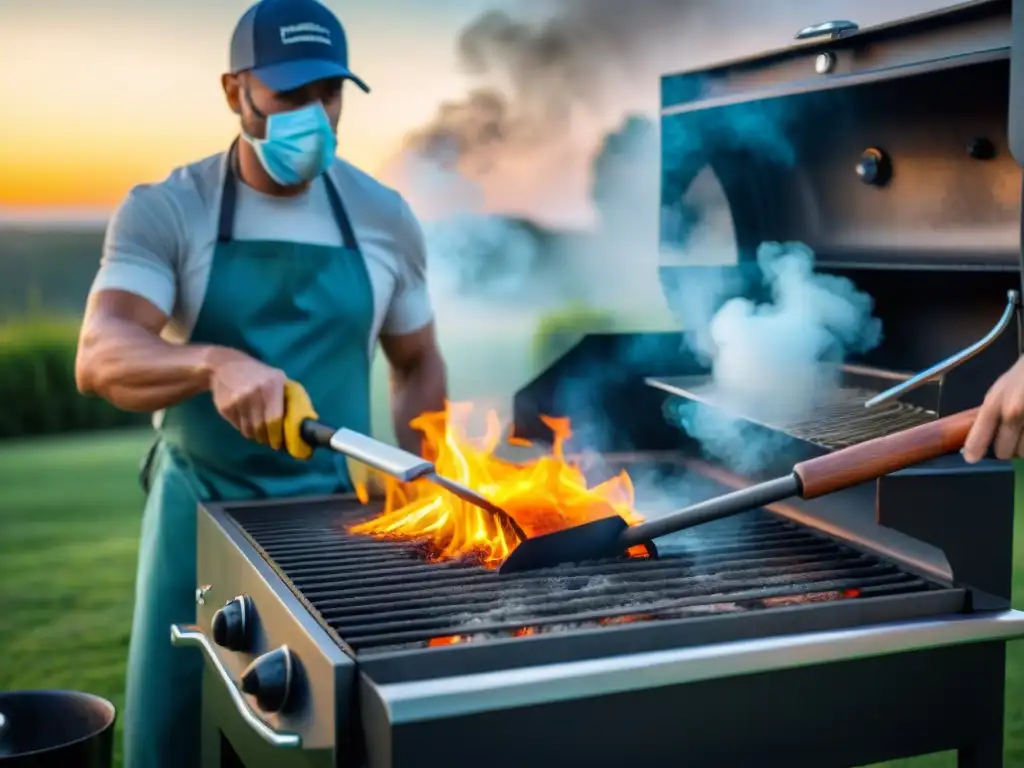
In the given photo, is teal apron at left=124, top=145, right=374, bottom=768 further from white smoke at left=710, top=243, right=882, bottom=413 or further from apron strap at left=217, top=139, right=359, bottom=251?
white smoke at left=710, top=243, right=882, bottom=413

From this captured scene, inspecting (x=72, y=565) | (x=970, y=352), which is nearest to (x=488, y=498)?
(x=970, y=352)

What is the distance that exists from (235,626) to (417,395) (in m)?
1.09

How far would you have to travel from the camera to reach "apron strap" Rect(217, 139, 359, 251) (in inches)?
87.8

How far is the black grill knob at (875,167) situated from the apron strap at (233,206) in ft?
3.30

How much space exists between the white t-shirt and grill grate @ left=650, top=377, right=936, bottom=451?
63 centimetres

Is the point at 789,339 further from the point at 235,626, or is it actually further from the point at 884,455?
the point at 235,626

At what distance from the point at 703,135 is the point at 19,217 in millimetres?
4193

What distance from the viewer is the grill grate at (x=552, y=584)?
4.40 ft

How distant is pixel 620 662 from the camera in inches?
49.0

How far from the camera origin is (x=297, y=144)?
7.09ft

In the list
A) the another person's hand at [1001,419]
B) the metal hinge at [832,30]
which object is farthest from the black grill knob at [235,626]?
the metal hinge at [832,30]

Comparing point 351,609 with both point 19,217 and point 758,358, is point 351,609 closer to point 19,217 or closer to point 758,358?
point 758,358

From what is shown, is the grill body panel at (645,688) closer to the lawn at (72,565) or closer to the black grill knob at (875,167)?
the black grill knob at (875,167)

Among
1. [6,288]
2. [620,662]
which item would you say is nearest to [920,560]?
[620,662]
